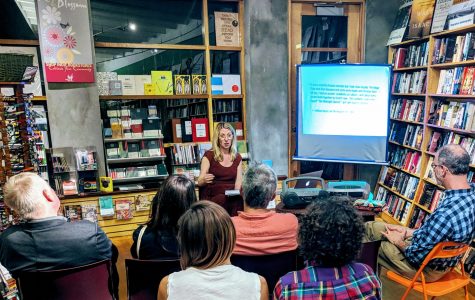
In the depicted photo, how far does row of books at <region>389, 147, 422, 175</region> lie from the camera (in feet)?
13.7

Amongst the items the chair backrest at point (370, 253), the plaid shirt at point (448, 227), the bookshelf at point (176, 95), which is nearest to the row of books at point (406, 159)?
the plaid shirt at point (448, 227)

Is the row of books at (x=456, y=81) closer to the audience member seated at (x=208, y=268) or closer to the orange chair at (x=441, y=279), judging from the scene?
the orange chair at (x=441, y=279)

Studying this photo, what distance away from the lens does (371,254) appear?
2.06 meters

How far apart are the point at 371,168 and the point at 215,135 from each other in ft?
8.49

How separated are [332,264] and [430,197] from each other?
3.02m

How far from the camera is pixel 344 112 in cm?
432

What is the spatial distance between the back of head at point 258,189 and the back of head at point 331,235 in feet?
1.94

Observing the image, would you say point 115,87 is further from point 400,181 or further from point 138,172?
point 400,181

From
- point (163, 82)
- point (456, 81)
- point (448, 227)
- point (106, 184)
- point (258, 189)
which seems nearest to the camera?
point (258, 189)

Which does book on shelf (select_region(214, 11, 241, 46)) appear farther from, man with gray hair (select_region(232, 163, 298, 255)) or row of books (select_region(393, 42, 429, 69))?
man with gray hair (select_region(232, 163, 298, 255))

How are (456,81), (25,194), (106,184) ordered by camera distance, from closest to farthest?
(25,194) → (456,81) → (106,184)

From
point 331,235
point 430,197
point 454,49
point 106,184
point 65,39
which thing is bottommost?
point 430,197

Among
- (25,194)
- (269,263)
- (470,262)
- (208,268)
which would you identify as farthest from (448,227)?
(25,194)

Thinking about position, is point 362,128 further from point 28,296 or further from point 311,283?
point 28,296
